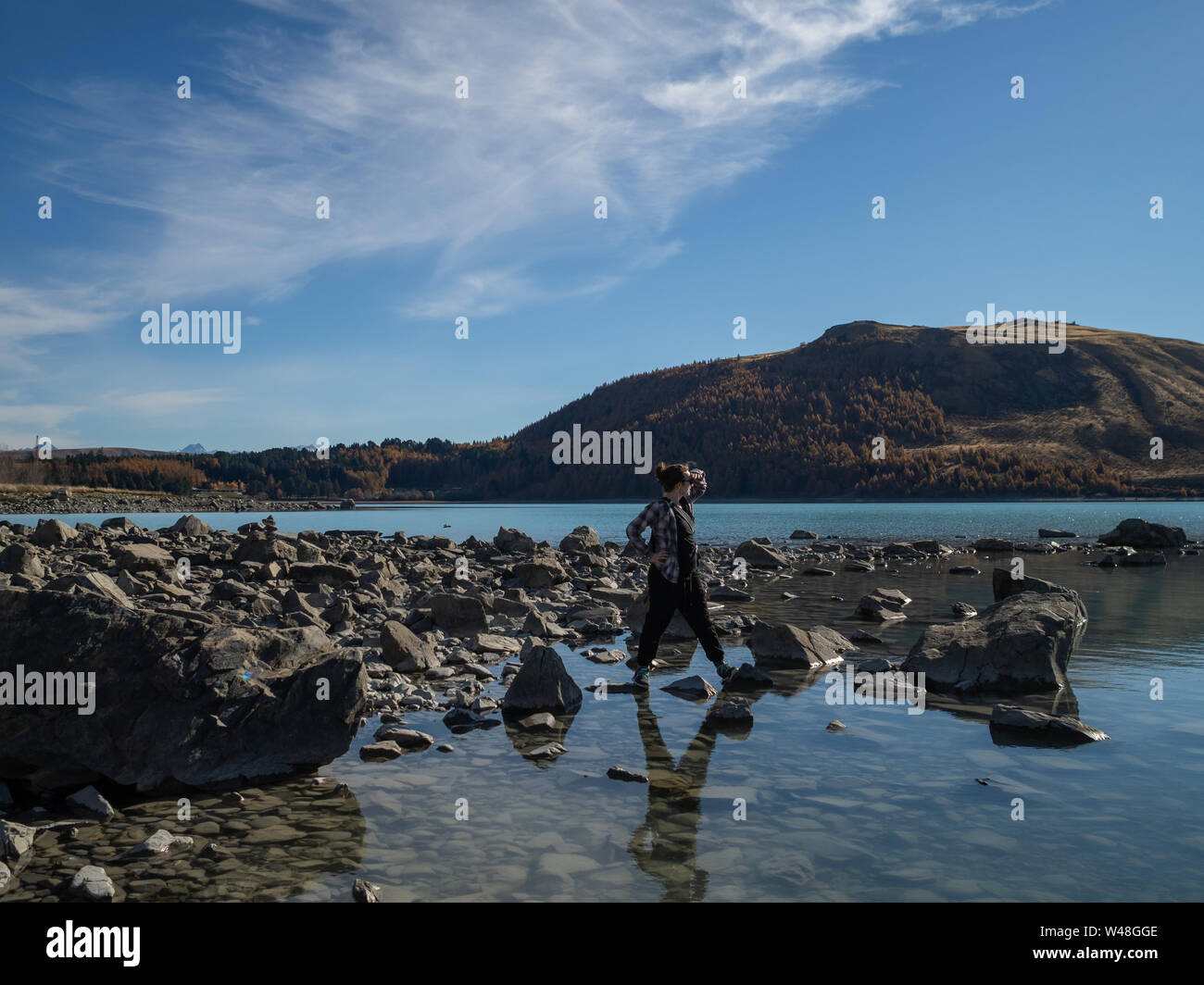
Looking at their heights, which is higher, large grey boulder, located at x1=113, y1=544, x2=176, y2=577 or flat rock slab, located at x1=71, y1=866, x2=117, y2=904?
large grey boulder, located at x1=113, y1=544, x2=176, y2=577

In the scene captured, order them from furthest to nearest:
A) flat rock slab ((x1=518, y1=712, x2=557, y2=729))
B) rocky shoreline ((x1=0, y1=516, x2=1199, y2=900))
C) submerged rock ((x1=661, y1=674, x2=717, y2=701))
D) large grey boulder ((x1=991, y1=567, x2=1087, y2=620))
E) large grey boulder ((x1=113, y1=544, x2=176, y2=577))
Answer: large grey boulder ((x1=113, y1=544, x2=176, y2=577)) < large grey boulder ((x1=991, y1=567, x2=1087, y2=620)) < submerged rock ((x1=661, y1=674, x2=717, y2=701)) < flat rock slab ((x1=518, y1=712, x2=557, y2=729)) < rocky shoreline ((x1=0, y1=516, x2=1199, y2=900))

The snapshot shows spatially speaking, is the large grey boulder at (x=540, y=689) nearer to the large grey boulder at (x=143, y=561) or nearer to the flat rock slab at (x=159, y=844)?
the flat rock slab at (x=159, y=844)

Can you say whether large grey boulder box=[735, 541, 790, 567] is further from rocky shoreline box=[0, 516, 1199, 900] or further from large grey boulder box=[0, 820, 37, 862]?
large grey boulder box=[0, 820, 37, 862]

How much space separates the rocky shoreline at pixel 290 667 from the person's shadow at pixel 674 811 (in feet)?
3.09

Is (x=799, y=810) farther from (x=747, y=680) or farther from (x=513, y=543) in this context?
(x=513, y=543)

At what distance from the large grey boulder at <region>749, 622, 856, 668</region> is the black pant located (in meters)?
1.87

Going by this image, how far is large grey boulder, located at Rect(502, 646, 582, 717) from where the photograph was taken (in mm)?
10109

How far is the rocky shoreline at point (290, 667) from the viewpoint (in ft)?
23.6

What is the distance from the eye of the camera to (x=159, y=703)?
24.4 ft

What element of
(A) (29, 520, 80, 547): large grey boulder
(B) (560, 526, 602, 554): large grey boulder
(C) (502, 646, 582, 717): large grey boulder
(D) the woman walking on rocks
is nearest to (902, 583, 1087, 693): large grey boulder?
(D) the woman walking on rocks

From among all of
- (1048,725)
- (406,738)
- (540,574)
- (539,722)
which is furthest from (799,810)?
(540,574)

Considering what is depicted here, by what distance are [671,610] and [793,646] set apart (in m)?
2.69

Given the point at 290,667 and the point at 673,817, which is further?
the point at 290,667

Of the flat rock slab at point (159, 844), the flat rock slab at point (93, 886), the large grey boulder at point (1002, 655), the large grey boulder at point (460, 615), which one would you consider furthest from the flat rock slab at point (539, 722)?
the large grey boulder at point (460, 615)
